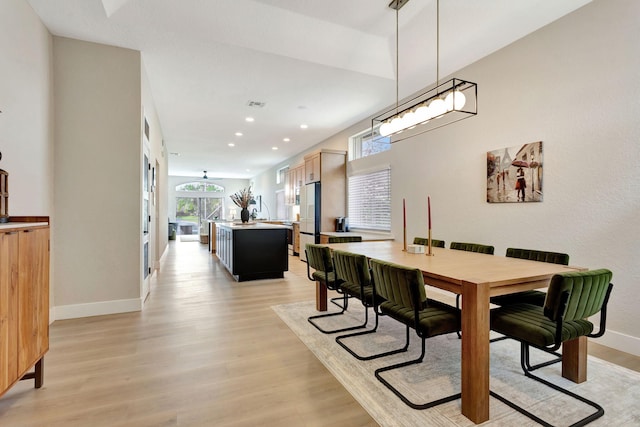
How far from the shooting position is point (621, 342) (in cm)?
252

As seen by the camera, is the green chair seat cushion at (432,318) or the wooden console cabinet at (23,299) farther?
the green chair seat cushion at (432,318)

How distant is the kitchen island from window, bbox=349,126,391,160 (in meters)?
2.37

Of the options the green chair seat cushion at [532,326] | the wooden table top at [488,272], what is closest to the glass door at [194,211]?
the wooden table top at [488,272]

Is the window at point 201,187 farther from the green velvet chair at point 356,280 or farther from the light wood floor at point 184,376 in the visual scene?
the green velvet chair at point 356,280

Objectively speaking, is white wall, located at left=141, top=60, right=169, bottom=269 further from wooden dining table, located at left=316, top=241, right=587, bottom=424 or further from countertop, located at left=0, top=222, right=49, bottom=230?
wooden dining table, located at left=316, top=241, right=587, bottom=424

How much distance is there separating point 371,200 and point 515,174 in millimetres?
2823

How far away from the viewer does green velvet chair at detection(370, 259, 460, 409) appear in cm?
183

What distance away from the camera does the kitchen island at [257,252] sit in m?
4.91

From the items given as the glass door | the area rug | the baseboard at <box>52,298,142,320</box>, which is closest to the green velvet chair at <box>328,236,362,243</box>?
the area rug

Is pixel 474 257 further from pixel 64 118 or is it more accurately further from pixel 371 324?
pixel 64 118

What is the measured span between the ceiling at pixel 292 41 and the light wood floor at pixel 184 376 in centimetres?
298

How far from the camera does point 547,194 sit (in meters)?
3.01

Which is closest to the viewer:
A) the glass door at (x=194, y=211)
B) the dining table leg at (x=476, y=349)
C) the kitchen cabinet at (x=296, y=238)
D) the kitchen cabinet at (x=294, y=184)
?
the dining table leg at (x=476, y=349)

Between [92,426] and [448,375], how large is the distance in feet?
7.18
